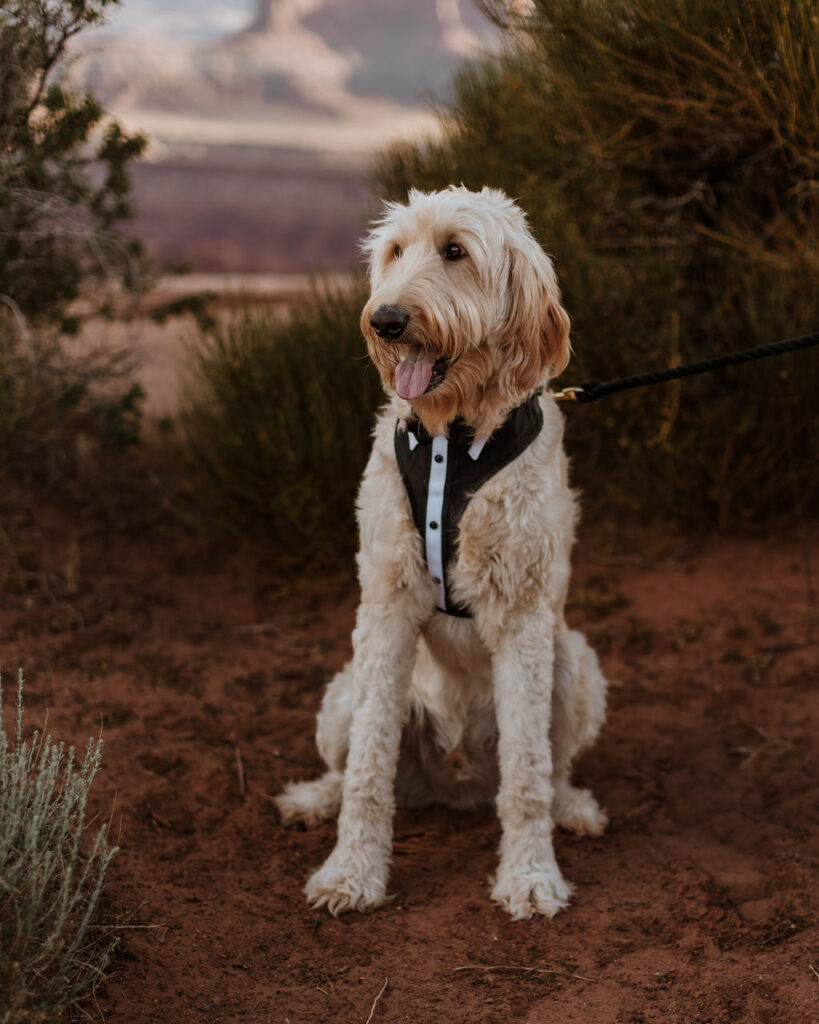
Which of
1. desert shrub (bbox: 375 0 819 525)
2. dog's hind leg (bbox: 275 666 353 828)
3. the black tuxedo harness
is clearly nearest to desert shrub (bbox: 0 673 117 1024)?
dog's hind leg (bbox: 275 666 353 828)

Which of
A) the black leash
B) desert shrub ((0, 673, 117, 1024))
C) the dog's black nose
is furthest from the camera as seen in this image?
the black leash

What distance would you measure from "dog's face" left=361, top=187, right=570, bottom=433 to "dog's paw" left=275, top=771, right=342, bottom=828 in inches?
62.4

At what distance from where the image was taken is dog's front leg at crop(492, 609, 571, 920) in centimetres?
330

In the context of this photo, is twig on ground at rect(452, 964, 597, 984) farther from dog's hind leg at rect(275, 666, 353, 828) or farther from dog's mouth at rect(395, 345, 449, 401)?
dog's mouth at rect(395, 345, 449, 401)

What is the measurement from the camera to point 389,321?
111 inches

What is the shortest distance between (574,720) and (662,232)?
3.77 m

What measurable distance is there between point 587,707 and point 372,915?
107 centimetres

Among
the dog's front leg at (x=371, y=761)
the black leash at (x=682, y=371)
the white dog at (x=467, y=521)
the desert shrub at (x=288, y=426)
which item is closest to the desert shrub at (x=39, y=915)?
the dog's front leg at (x=371, y=761)

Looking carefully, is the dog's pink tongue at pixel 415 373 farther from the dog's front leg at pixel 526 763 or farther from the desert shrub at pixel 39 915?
the desert shrub at pixel 39 915

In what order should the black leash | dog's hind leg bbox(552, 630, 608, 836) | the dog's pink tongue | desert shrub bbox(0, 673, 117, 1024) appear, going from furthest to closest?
dog's hind leg bbox(552, 630, 608, 836) < the black leash < the dog's pink tongue < desert shrub bbox(0, 673, 117, 1024)

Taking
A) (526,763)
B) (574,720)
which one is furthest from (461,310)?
(574,720)

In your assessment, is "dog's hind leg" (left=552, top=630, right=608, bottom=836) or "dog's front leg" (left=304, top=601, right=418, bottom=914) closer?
"dog's front leg" (left=304, top=601, right=418, bottom=914)

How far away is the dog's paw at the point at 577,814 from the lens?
154 inches

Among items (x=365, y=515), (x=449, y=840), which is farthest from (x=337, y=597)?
(x=365, y=515)
